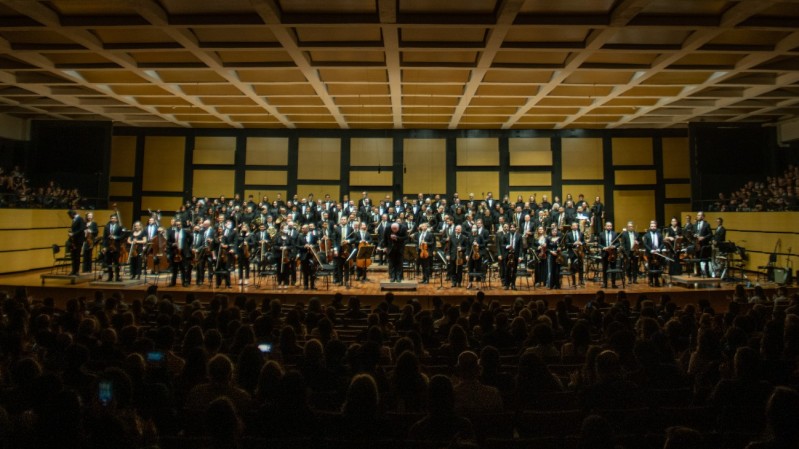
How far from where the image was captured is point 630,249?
35.2ft

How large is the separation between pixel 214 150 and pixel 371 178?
6.45 m

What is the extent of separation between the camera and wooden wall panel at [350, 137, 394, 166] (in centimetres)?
1836

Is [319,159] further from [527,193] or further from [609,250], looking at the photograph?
[609,250]

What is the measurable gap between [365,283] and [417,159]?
8129mm

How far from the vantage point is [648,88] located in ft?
41.8

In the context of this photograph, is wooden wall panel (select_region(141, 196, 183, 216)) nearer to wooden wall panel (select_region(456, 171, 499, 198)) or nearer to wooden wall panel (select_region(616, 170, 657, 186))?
wooden wall panel (select_region(456, 171, 499, 198))

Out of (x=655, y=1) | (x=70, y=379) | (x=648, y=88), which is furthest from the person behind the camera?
(x=648, y=88)

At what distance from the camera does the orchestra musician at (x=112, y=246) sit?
10.8 meters

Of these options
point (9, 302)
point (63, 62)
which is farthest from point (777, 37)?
point (63, 62)

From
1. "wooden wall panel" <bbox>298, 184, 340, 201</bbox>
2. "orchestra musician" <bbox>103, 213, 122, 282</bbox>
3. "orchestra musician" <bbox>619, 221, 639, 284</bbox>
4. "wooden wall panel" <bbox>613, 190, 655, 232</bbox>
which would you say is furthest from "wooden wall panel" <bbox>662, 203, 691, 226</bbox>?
"orchestra musician" <bbox>103, 213, 122, 282</bbox>

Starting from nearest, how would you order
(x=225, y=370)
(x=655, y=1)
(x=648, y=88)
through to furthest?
(x=225, y=370) → (x=655, y=1) → (x=648, y=88)

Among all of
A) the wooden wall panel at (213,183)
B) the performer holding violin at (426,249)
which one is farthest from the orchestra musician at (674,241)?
the wooden wall panel at (213,183)

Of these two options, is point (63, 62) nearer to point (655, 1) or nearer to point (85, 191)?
point (85, 191)

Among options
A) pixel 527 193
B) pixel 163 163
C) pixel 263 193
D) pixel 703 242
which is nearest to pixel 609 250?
pixel 703 242
